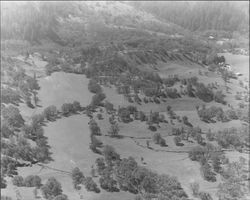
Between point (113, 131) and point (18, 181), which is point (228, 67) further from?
point (18, 181)

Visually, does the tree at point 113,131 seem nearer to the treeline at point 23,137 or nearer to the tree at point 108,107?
the tree at point 108,107

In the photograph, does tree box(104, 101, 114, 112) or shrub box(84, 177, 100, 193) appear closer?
shrub box(84, 177, 100, 193)

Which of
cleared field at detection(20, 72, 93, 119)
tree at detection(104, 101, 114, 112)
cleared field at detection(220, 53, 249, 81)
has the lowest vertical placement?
cleared field at detection(220, 53, 249, 81)

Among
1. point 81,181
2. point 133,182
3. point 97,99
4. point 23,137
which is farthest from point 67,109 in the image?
point 133,182

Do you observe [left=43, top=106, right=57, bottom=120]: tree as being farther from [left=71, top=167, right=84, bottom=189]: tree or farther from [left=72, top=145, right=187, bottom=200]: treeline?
[left=71, top=167, right=84, bottom=189]: tree

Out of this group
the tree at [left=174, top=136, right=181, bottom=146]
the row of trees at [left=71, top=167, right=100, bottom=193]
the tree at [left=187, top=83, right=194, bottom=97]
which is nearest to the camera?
the row of trees at [left=71, top=167, right=100, bottom=193]

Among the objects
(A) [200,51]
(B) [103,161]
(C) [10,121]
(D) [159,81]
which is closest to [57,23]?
(A) [200,51]

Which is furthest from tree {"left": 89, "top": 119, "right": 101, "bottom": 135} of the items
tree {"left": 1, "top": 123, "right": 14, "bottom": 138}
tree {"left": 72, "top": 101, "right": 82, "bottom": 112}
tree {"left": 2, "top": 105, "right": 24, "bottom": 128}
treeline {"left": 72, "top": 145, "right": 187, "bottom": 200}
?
tree {"left": 1, "top": 123, "right": 14, "bottom": 138}
